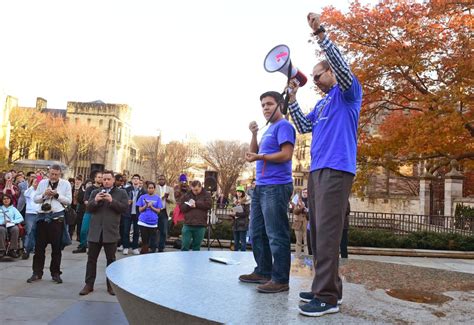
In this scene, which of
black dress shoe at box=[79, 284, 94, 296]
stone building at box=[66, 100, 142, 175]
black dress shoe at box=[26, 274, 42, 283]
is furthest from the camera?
stone building at box=[66, 100, 142, 175]

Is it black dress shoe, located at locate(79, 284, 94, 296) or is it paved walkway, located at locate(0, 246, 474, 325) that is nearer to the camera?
paved walkway, located at locate(0, 246, 474, 325)

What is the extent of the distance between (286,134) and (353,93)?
0.79 meters

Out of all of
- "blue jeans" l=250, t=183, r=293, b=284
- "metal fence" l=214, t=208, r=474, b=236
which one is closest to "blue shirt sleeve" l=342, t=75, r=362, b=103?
"blue jeans" l=250, t=183, r=293, b=284

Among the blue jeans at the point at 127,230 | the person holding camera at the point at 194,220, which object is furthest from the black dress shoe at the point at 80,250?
the person holding camera at the point at 194,220

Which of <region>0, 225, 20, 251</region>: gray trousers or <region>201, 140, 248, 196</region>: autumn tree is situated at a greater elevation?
<region>201, 140, 248, 196</region>: autumn tree

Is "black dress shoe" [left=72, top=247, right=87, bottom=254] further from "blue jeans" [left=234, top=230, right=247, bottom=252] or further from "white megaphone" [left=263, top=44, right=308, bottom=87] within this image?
"white megaphone" [left=263, top=44, right=308, bottom=87]

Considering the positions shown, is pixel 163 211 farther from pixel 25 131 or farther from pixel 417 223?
pixel 25 131

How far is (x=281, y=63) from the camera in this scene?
12.2 ft

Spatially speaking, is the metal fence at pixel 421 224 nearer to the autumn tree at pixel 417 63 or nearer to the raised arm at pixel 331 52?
the autumn tree at pixel 417 63

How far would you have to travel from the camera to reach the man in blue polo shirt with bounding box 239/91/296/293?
12.2ft

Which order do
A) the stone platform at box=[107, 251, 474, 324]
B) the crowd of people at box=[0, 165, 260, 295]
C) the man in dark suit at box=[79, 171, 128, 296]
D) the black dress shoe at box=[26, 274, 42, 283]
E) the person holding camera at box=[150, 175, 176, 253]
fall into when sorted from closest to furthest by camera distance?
the stone platform at box=[107, 251, 474, 324] → the man in dark suit at box=[79, 171, 128, 296] → the crowd of people at box=[0, 165, 260, 295] → the black dress shoe at box=[26, 274, 42, 283] → the person holding camera at box=[150, 175, 176, 253]

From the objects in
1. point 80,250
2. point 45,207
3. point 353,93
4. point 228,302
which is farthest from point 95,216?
point 353,93

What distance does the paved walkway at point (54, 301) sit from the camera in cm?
484

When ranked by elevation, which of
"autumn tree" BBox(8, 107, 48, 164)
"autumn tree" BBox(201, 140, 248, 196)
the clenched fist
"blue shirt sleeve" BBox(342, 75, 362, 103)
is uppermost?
"autumn tree" BBox(8, 107, 48, 164)
